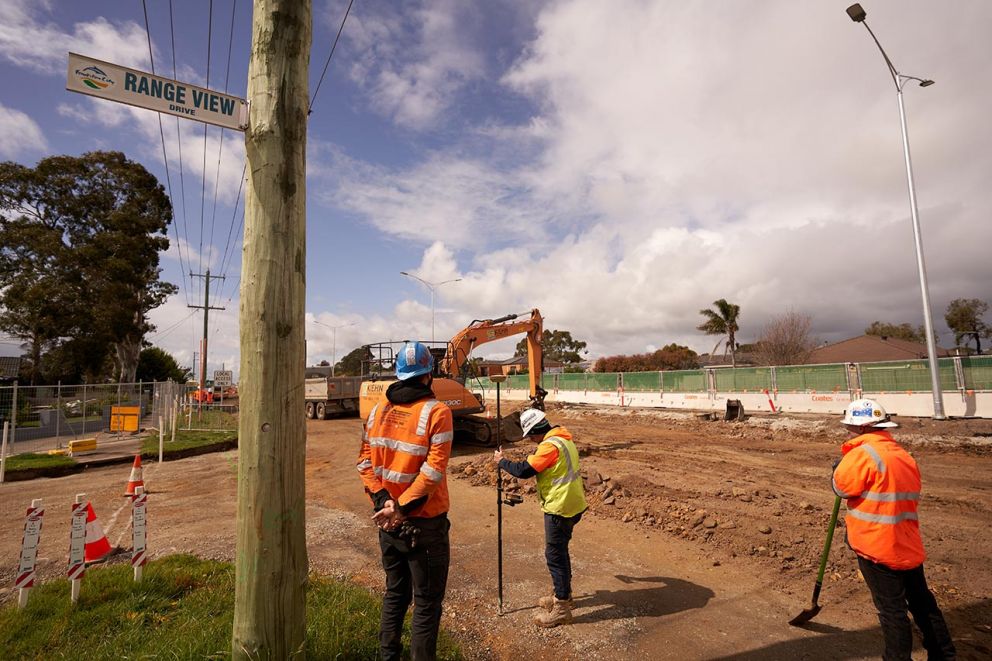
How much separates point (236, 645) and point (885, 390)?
20.8m

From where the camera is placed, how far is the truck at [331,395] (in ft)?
82.1

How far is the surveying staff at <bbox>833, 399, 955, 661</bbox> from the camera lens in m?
3.27

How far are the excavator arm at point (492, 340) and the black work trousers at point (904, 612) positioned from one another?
420 inches

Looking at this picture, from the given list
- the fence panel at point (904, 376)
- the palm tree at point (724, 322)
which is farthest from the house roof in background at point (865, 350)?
the fence panel at point (904, 376)

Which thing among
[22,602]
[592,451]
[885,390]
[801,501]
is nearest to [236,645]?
[22,602]

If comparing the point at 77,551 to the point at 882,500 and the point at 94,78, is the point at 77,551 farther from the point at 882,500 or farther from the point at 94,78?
the point at 882,500

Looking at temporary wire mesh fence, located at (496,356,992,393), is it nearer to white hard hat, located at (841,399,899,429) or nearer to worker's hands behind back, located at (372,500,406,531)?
white hard hat, located at (841,399,899,429)

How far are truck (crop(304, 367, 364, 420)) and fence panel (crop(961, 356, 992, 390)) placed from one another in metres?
23.6

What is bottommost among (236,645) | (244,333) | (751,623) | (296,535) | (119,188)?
(751,623)

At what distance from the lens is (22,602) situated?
14.0ft

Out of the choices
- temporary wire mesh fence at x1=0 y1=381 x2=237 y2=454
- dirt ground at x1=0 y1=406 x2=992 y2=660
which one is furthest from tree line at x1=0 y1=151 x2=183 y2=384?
dirt ground at x1=0 y1=406 x2=992 y2=660

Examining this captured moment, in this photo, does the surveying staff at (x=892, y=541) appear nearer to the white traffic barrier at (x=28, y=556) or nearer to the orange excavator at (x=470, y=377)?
the white traffic barrier at (x=28, y=556)

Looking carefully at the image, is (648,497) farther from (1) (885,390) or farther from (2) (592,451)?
(1) (885,390)

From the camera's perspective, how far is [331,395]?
82.1 feet
